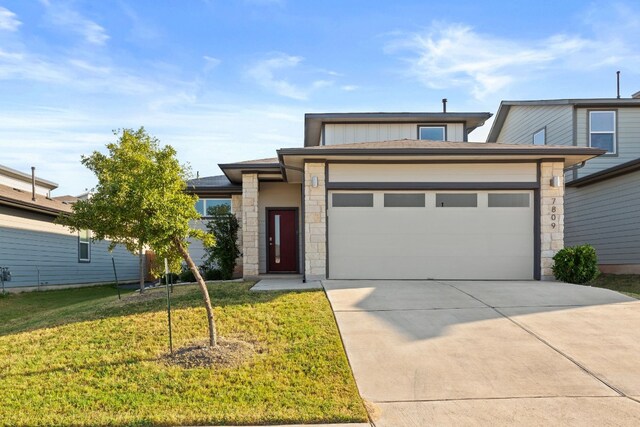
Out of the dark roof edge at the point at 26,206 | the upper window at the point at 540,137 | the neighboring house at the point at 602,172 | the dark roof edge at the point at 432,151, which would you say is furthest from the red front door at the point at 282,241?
the upper window at the point at 540,137

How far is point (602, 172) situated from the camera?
14.0m

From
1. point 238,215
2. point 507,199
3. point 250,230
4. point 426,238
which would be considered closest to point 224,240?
point 250,230

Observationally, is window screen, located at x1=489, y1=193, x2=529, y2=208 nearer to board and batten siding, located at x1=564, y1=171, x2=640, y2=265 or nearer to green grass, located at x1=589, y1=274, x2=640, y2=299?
green grass, located at x1=589, y1=274, x2=640, y2=299

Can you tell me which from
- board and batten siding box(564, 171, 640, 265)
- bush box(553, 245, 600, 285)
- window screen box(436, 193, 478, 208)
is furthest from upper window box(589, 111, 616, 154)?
window screen box(436, 193, 478, 208)

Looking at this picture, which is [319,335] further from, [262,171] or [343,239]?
[262,171]

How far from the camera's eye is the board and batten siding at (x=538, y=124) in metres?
16.2

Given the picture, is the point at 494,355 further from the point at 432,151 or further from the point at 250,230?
the point at 250,230

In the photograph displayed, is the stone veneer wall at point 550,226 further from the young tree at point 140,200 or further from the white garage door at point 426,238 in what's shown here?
the young tree at point 140,200

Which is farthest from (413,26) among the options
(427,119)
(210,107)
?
(210,107)

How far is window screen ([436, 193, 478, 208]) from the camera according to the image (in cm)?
1169

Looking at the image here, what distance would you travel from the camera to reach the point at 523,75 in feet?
43.9

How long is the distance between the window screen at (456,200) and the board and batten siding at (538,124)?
664 cm

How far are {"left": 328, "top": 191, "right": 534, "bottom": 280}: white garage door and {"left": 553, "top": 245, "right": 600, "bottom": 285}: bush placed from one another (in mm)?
744

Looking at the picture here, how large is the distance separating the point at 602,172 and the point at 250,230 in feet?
35.3
